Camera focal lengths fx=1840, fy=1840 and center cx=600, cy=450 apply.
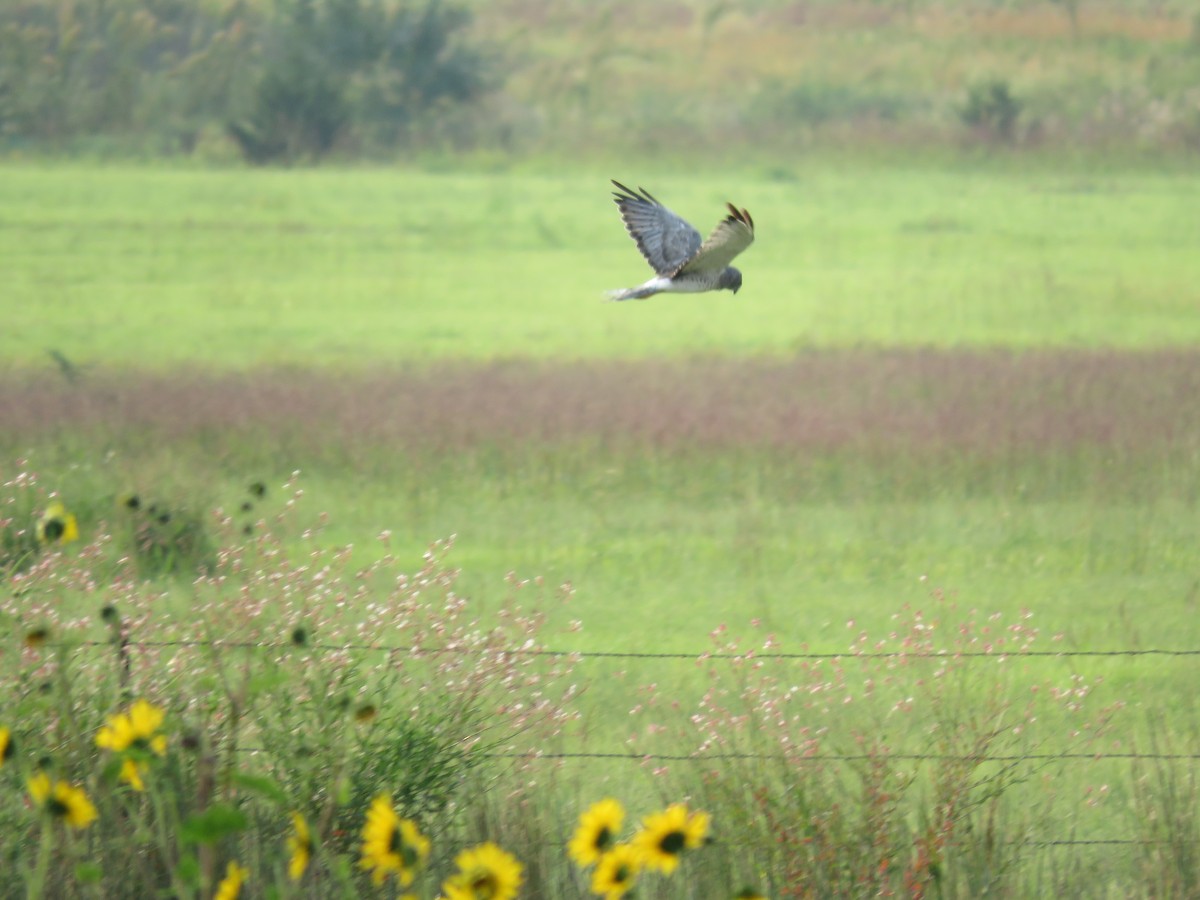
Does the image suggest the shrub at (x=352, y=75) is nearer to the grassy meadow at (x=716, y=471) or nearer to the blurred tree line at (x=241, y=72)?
the blurred tree line at (x=241, y=72)

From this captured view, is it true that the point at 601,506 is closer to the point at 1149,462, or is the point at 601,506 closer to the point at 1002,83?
the point at 1149,462

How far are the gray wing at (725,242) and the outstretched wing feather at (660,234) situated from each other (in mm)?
639

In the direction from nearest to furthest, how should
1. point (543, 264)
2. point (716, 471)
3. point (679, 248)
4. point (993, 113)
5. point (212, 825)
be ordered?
point (212, 825), point (679, 248), point (716, 471), point (543, 264), point (993, 113)

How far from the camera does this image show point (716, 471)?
37.9 ft

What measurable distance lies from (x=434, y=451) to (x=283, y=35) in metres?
23.3

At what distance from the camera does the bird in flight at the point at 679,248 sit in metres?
5.78

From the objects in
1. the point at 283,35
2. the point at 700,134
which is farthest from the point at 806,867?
the point at 283,35

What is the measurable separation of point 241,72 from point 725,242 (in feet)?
91.7

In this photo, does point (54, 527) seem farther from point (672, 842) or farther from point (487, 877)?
point (672, 842)

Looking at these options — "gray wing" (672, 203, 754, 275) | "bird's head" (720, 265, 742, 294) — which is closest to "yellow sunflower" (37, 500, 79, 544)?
"gray wing" (672, 203, 754, 275)

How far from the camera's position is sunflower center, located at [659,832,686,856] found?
10.3ft

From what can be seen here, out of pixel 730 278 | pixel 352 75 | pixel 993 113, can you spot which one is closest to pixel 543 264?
pixel 993 113

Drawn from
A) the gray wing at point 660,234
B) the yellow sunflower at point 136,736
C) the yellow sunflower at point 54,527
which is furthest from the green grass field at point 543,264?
the yellow sunflower at point 136,736

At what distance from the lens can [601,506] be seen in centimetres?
1087
